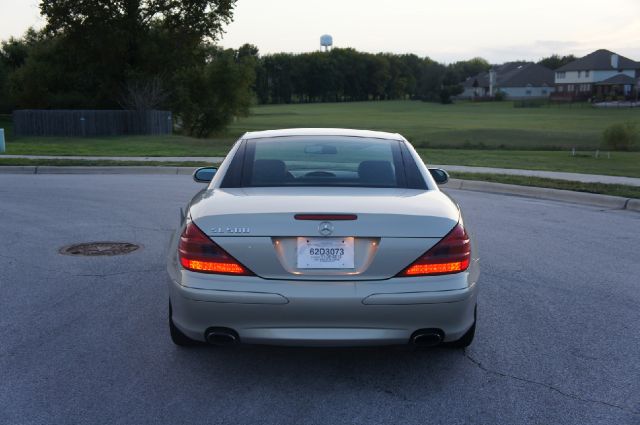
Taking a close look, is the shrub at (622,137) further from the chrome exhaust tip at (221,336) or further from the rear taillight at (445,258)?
the chrome exhaust tip at (221,336)

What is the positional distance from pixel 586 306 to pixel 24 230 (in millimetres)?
6927

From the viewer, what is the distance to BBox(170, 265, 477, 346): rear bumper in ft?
13.2

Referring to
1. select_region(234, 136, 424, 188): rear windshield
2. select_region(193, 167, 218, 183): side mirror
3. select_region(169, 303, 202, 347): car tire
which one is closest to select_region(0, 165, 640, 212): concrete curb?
select_region(234, 136, 424, 188): rear windshield

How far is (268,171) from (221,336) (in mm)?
1306

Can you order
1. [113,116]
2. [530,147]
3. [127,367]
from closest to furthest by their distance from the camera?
[127,367]
[530,147]
[113,116]

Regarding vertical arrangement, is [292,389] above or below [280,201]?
below

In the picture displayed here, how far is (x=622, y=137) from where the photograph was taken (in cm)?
2931

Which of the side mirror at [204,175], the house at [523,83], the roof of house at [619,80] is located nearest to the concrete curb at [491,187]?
the side mirror at [204,175]

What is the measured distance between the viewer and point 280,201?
4324mm

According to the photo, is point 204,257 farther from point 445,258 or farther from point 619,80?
point 619,80

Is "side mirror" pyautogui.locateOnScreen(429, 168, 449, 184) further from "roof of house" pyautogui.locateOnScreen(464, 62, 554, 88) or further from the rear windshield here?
"roof of house" pyautogui.locateOnScreen(464, 62, 554, 88)

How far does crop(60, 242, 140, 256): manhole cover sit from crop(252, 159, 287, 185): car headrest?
11.4 ft

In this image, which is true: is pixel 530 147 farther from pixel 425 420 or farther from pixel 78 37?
pixel 425 420

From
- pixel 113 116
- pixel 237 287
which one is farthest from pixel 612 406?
pixel 113 116
